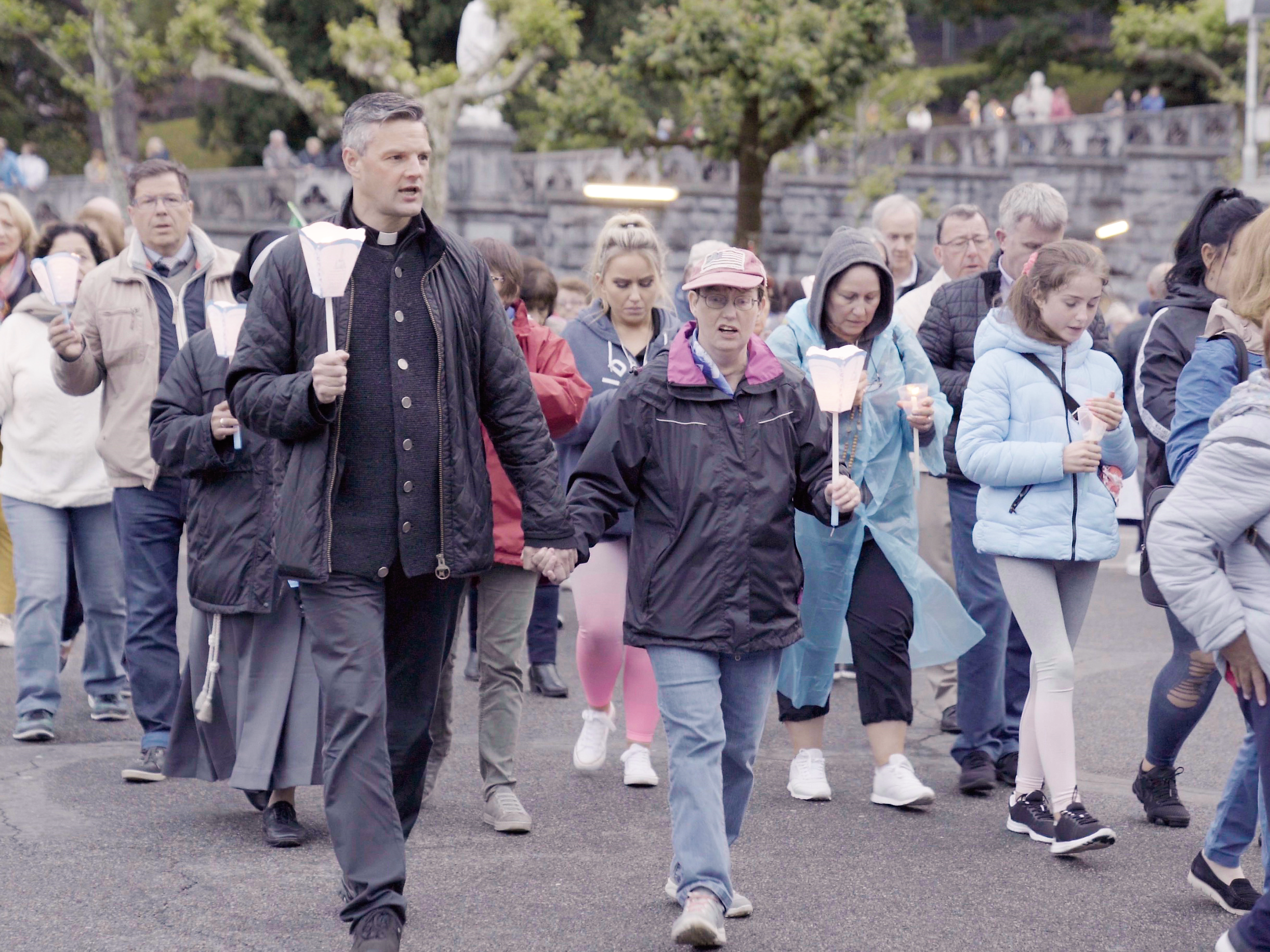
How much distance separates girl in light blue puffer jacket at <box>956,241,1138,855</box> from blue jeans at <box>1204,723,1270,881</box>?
1.56 feet

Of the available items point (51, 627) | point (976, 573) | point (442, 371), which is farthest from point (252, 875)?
point (976, 573)

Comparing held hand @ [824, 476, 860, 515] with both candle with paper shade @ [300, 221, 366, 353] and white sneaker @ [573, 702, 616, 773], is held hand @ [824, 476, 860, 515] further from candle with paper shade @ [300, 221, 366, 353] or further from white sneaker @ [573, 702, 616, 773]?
white sneaker @ [573, 702, 616, 773]

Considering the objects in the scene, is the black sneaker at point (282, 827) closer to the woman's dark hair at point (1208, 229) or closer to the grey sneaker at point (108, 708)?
the grey sneaker at point (108, 708)

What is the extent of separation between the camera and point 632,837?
5.50 m

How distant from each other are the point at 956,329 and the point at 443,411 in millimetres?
2795

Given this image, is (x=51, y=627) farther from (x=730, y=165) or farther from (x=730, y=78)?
(x=730, y=165)

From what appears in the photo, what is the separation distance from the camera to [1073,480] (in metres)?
5.29

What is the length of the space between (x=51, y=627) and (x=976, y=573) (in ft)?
12.2

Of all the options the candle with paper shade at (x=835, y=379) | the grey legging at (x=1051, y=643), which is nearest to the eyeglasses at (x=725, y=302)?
the candle with paper shade at (x=835, y=379)

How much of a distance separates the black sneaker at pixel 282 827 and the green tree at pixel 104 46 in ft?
68.7

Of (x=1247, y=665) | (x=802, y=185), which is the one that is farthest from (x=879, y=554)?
(x=802, y=185)

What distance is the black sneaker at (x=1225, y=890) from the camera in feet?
15.4

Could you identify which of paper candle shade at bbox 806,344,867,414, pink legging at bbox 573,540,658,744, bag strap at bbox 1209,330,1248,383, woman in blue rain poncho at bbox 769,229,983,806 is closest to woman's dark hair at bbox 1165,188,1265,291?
bag strap at bbox 1209,330,1248,383

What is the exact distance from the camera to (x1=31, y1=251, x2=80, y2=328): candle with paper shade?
6.11m
